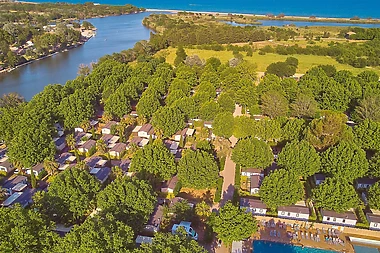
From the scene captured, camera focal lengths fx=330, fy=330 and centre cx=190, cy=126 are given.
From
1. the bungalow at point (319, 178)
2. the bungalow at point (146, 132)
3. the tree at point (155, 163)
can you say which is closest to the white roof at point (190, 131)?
the bungalow at point (146, 132)

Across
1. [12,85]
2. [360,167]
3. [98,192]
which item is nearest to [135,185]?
[98,192]

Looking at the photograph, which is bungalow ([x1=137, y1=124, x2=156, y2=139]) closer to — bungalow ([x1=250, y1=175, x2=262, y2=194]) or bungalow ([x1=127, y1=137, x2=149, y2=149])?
bungalow ([x1=127, y1=137, x2=149, y2=149])

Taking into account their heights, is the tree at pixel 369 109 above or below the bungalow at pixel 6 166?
above

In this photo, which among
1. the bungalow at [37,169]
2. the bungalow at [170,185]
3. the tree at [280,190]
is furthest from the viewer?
the bungalow at [37,169]

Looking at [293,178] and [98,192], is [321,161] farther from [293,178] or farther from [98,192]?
[98,192]

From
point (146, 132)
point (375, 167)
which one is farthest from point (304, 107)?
point (146, 132)

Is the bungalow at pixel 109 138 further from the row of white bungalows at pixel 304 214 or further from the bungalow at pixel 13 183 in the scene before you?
the row of white bungalows at pixel 304 214

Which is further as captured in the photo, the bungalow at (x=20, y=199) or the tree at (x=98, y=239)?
the bungalow at (x=20, y=199)
